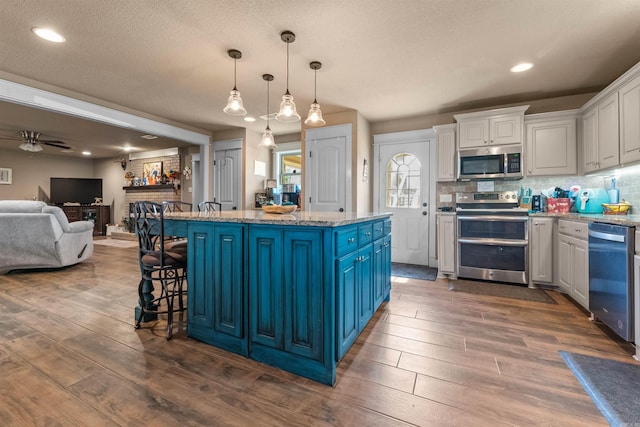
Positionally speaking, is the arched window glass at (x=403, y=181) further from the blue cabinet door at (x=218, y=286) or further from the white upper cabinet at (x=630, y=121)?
the blue cabinet door at (x=218, y=286)

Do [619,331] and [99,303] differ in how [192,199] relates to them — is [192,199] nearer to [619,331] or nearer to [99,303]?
[99,303]

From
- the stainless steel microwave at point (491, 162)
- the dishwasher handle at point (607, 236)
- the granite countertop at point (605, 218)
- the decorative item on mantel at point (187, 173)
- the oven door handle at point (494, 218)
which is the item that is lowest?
the dishwasher handle at point (607, 236)

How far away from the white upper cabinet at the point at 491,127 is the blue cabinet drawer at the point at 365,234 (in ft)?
8.34

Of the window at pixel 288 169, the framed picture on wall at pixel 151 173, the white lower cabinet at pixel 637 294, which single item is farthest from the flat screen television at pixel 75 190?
the white lower cabinet at pixel 637 294

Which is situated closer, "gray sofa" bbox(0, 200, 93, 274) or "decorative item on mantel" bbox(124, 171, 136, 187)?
"gray sofa" bbox(0, 200, 93, 274)

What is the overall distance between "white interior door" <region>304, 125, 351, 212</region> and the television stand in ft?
26.1

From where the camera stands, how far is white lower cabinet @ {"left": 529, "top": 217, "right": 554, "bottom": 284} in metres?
3.26

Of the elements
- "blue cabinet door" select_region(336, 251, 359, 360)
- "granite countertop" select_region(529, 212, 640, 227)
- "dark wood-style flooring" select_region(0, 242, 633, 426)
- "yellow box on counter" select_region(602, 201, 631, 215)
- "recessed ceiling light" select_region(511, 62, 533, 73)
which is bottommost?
"dark wood-style flooring" select_region(0, 242, 633, 426)

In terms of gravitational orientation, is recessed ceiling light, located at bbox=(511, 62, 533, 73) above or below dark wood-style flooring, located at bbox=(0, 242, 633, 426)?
above

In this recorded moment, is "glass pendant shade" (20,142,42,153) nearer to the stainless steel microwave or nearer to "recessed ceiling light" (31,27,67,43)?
"recessed ceiling light" (31,27,67,43)

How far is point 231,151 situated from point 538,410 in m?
5.60

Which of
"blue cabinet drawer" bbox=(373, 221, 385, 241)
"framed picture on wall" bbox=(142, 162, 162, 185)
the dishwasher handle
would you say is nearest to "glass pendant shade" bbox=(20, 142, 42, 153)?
"framed picture on wall" bbox=(142, 162, 162, 185)

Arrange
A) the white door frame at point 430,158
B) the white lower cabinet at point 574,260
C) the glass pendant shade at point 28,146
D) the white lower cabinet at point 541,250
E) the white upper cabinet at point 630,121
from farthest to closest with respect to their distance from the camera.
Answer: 1. the glass pendant shade at point 28,146
2. the white door frame at point 430,158
3. the white lower cabinet at point 541,250
4. the white lower cabinet at point 574,260
5. the white upper cabinet at point 630,121

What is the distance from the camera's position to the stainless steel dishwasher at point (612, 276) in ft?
6.16
